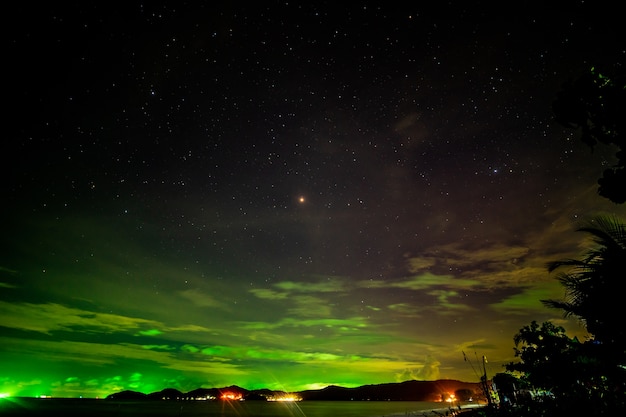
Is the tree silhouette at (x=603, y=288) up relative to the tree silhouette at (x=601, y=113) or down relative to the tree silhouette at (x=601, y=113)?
down

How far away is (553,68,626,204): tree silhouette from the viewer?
15.8 ft

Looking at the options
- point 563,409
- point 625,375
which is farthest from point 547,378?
point 563,409

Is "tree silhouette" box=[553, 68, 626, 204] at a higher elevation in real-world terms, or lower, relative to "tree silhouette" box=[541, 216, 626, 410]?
higher

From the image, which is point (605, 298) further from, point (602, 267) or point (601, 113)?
point (601, 113)

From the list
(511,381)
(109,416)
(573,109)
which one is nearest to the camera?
(573,109)

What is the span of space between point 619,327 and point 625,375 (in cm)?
277

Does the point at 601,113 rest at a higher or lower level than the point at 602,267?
higher

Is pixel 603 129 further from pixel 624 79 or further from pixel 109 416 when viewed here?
pixel 109 416

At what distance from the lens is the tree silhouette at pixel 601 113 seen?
4.83m

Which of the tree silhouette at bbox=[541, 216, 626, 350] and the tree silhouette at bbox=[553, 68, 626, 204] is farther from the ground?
the tree silhouette at bbox=[553, 68, 626, 204]

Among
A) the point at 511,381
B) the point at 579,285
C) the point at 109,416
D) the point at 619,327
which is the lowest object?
the point at 109,416

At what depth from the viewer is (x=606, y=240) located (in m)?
6.71

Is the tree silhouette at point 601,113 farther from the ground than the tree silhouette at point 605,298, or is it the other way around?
the tree silhouette at point 601,113

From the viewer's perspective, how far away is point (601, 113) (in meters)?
5.09
